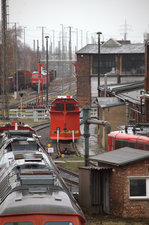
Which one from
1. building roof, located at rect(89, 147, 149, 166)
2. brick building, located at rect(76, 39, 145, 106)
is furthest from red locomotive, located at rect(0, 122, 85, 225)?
brick building, located at rect(76, 39, 145, 106)

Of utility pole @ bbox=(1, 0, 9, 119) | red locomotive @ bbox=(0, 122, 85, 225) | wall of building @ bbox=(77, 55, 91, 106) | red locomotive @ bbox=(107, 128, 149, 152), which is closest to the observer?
red locomotive @ bbox=(0, 122, 85, 225)

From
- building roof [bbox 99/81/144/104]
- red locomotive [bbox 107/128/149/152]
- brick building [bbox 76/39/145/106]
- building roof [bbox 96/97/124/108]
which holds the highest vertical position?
brick building [bbox 76/39/145/106]

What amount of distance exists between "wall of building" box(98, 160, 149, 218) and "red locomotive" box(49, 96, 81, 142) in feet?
62.1

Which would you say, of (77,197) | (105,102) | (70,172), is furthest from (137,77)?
(77,197)

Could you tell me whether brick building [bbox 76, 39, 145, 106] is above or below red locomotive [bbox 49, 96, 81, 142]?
above

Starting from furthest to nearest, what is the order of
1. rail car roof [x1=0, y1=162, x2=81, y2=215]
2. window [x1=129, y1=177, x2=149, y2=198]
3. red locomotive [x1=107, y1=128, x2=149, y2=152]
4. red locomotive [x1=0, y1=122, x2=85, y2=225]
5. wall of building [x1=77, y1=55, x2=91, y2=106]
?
wall of building [x1=77, y1=55, x2=91, y2=106] → red locomotive [x1=107, y1=128, x2=149, y2=152] → window [x1=129, y1=177, x2=149, y2=198] → rail car roof [x1=0, y1=162, x2=81, y2=215] → red locomotive [x1=0, y1=122, x2=85, y2=225]

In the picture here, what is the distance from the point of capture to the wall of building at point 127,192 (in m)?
15.9

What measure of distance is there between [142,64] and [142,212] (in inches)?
1978

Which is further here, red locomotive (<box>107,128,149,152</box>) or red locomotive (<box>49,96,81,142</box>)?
red locomotive (<box>49,96,81,142</box>)

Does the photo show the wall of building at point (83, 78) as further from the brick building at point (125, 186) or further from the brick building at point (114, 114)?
the brick building at point (125, 186)

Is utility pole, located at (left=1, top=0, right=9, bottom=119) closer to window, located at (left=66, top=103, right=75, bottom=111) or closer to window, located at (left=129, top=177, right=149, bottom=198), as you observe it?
window, located at (left=66, top=103, right=75, bottom=111)

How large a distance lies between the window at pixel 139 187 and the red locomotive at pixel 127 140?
11.2 ft

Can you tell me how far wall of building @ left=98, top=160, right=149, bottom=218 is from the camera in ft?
52.1

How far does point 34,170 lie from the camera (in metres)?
13.5
